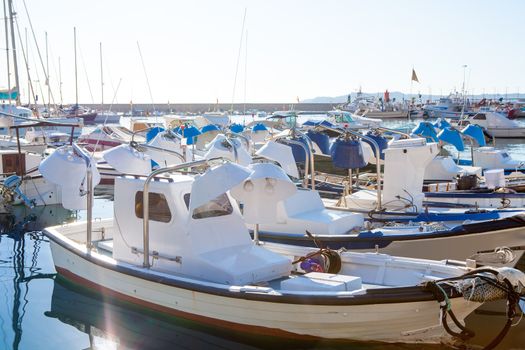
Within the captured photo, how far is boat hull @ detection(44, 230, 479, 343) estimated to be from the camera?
26.1ft

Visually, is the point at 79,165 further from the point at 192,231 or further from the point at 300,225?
the point at 300,225

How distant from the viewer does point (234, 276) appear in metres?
8.66

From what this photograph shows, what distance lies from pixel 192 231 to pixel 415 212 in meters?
5.70

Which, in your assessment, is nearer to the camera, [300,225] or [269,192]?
[269,192]

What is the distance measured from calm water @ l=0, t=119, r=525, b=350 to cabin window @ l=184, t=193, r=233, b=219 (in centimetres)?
160

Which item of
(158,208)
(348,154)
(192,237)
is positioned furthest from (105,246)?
(348,154)

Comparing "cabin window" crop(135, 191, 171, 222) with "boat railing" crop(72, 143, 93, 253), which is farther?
"boat railing" crop(72, 143, 93, 253)

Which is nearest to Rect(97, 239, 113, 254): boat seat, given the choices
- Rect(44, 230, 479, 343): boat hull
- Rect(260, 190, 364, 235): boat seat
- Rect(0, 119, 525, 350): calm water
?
Rect(0, 119, 525, 350): calm water

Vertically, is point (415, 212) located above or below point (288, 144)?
below

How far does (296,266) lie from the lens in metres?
10.0

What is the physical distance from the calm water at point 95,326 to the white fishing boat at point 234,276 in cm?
20

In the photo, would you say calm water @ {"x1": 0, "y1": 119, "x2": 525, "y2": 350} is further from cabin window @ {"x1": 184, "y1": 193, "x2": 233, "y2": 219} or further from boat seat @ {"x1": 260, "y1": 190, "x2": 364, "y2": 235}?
boat seat @ {"x1": 260, "y1": 190, "x2": 364, "y2": 235}

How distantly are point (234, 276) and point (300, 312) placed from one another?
43.5 inches

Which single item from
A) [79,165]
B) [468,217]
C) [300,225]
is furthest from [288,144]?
[79,165]
